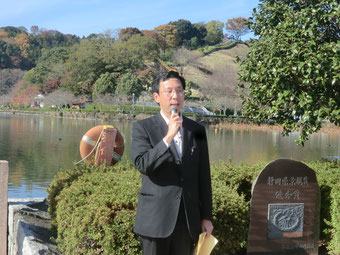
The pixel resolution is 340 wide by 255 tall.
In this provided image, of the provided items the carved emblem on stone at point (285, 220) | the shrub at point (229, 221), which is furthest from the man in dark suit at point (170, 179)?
the carved emblem on stone at point (285, 220)

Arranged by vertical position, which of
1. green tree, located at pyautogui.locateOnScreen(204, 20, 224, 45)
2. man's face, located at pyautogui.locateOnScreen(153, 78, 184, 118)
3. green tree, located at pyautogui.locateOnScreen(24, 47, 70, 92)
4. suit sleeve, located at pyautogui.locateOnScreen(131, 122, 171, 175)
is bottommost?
suit sleeve, located at pyautogui.locateOnScreen(131, 122, 171, 175)

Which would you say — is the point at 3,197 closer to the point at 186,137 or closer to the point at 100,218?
the point at 100,218

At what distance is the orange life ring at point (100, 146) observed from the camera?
5.31m

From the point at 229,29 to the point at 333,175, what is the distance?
103 metres

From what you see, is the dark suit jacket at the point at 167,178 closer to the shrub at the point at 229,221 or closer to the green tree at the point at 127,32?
the shrub at the point at 229,221

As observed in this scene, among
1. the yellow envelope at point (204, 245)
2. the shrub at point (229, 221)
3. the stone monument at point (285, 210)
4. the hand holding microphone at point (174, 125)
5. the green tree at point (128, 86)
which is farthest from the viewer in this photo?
the green tree at point (128, 86)

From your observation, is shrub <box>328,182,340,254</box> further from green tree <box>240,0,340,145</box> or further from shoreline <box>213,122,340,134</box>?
shoreline <box>213,122,340,134</box>

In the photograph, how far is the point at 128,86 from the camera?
159 ft

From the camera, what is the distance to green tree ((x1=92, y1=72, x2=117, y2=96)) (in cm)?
4969

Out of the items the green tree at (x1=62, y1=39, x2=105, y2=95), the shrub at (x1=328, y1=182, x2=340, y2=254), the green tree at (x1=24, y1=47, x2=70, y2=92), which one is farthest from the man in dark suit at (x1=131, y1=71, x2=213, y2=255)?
the green tree at (x1=24, y1=47, x2=70, y2=92)

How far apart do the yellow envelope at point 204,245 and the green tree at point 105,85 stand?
4837cm

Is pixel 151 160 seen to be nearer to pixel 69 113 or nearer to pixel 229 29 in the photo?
pixel 69 113

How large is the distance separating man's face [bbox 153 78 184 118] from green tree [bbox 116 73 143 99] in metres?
46.6

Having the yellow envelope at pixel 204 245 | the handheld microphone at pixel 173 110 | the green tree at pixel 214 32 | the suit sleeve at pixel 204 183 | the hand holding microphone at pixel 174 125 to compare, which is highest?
the green tree at pixel 214 32
